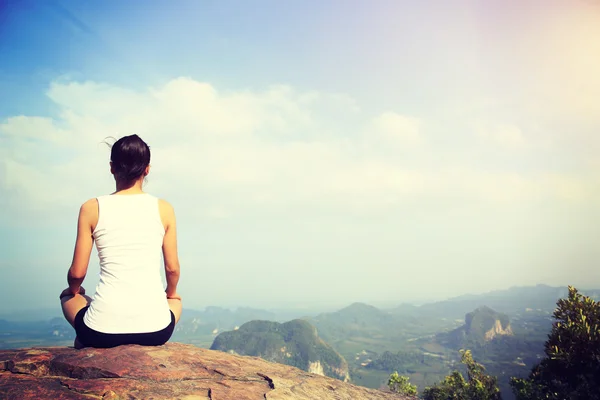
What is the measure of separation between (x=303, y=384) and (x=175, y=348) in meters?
2.39

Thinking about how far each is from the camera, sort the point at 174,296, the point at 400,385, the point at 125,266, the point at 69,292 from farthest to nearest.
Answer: the point at 400,385
the point at 174,296
the point at 69,292
the point at 125,266

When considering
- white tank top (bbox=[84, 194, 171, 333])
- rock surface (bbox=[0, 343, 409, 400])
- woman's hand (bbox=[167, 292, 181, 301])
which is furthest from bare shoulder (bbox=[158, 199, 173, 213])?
rock surface (bbox=[0, 343, 409, 400])

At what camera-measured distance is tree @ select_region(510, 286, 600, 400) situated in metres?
17.8

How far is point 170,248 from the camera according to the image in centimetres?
489

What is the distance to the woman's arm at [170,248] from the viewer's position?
4.60m

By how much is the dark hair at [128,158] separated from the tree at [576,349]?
24499 millimetres

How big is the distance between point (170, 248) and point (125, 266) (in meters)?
0.82

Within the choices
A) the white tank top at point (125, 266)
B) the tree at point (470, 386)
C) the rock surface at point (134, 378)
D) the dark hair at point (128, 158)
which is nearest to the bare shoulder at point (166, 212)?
the white tank top at point (125, 266)

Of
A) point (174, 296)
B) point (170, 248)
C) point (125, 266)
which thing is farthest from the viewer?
point (174, 296)

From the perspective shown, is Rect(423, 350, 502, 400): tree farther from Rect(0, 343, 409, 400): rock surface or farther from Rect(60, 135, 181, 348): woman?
Rect(60, 135, 181, 348): woman

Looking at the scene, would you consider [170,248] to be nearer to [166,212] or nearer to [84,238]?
[166,212]

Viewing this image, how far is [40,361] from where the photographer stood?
4.40 m

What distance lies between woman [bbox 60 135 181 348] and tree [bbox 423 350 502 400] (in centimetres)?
4254

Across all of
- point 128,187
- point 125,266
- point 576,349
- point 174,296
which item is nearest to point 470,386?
point 576,349
